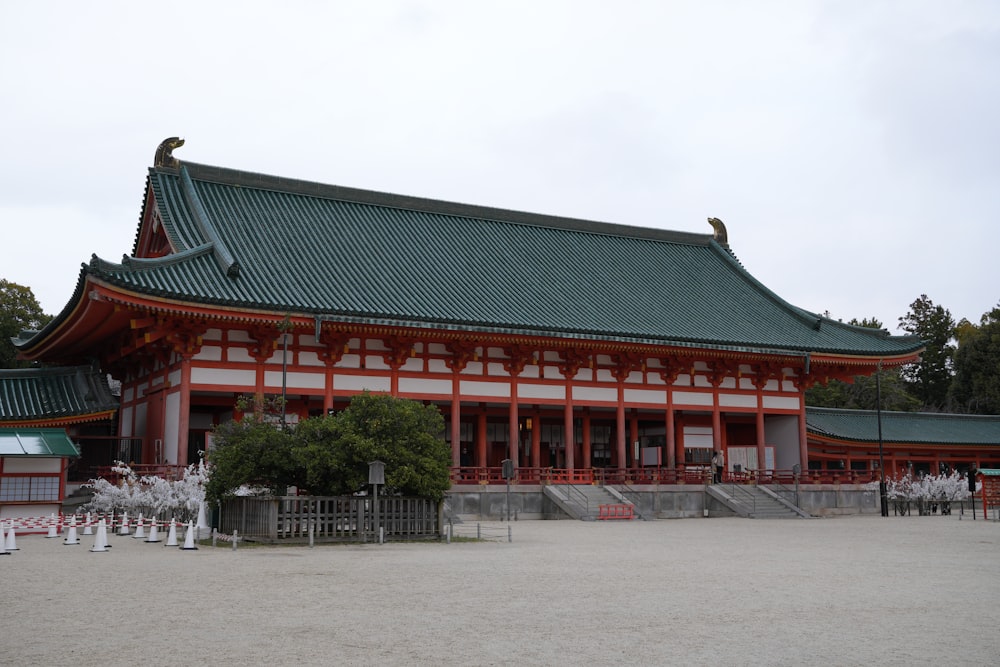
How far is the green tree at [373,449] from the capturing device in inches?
690

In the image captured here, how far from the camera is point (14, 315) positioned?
4062cm

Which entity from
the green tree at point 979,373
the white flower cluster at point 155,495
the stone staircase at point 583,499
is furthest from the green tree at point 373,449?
the green tree at point 979,373

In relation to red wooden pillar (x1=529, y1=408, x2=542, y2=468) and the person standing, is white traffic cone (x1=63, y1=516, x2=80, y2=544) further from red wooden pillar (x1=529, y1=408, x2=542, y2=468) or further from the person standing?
the person standing

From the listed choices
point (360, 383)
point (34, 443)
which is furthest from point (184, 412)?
point (360, 383)

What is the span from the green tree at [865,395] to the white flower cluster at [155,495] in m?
47.8

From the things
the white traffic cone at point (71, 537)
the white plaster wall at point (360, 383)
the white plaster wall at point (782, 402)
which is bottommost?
the white traffic cone at point (71, 537)

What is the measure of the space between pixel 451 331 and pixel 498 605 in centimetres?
1708

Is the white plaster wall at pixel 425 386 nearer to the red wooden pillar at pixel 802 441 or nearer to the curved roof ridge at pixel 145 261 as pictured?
the curved roof ridge at pixel 145 261

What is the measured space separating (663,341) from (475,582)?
740 inches

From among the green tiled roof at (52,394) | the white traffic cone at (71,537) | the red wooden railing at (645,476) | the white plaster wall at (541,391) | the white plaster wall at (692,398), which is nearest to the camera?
the white traffic cone at (71,537)

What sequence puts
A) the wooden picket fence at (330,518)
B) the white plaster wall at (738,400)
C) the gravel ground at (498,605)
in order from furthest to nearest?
1. the white plaster wall at (738,400)
2. the wooden picket fence at (330,518)
3. the gravel ground at (498,605)

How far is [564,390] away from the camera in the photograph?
30.0m

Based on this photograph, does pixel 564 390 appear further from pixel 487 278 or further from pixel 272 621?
pixel 272 621

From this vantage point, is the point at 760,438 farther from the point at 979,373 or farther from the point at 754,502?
the point at 979,373
